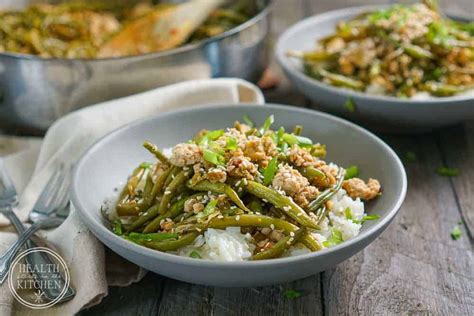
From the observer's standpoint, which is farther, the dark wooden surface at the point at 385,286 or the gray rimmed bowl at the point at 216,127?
the dark wooden surface at the point at 385,286

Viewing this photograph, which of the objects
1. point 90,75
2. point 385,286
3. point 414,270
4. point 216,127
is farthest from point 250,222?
point 90,75

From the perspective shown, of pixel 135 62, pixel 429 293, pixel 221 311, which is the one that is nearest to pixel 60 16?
pixel 135 62

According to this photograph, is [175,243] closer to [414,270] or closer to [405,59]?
[414,270]

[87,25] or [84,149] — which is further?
[87,25]

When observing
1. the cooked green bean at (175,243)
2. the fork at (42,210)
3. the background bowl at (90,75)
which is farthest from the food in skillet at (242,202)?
the background bowl at (90,75)

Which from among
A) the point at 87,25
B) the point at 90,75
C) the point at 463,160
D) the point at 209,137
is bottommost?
the point at 463,160

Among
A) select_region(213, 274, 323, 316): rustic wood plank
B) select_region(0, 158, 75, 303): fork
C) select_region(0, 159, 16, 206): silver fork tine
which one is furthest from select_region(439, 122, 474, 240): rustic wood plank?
select_region(0, 159, 16, 206): silver fork tine

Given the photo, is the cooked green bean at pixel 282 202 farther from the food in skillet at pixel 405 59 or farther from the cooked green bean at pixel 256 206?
the food in skillet at pixel 405 59
